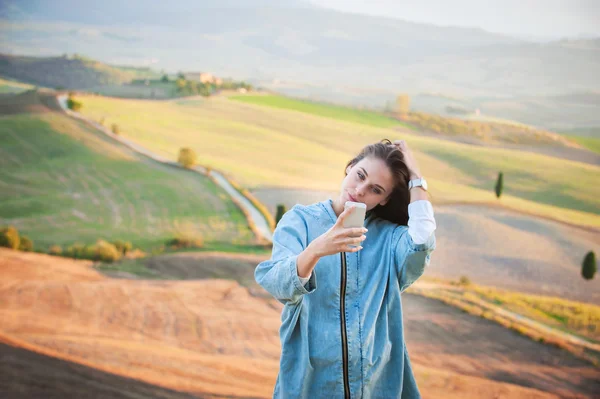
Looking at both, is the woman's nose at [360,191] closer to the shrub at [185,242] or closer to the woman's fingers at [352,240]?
the woman's fingers at [352,240]

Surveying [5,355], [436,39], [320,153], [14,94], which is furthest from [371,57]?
[5,355]

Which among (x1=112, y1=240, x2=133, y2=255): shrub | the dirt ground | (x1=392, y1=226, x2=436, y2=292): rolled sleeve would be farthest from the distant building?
(x1=392, y1=226, x2=436, y2=292): rolled sleeve

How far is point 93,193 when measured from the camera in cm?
582

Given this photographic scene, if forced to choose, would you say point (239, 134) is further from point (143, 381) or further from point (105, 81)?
point (143, 381)

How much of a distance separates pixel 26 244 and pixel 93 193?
2.68ft

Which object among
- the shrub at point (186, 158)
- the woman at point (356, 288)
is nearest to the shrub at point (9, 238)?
the shrub at point (186, 158)

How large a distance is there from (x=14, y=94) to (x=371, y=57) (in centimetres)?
426

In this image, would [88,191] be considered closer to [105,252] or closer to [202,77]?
[105,252]

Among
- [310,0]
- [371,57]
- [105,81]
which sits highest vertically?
[310,0]

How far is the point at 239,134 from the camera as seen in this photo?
6633 millimetres

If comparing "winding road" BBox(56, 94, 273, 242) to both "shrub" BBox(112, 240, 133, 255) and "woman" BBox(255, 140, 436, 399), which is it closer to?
"shrub" BBox(112, 240, 133, 255)

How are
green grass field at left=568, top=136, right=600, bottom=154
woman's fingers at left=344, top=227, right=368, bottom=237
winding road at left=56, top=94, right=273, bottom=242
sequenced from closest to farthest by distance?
woman's fingers at left=344, top=227, right=368, bottom=237, green grass field at left=568, top=136, right=600, bottom=154, winding road at left=56, top=94, right=273, bottom=242

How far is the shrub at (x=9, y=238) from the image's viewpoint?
536 cm

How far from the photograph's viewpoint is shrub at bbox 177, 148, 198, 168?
627cm
